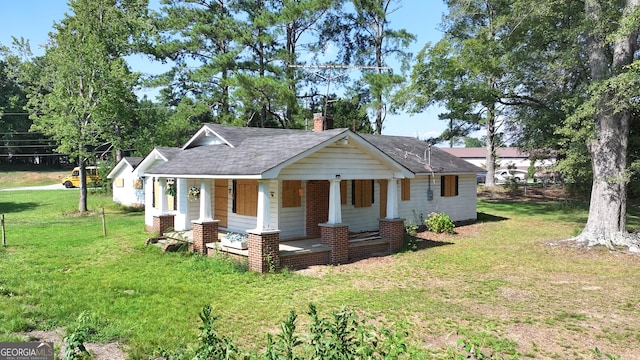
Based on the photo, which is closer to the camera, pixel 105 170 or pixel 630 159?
pixel 630 159

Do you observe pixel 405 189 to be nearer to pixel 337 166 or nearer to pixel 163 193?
pixel 337 166

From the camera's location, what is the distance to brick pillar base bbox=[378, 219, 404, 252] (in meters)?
13.6

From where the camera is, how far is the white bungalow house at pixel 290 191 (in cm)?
1133

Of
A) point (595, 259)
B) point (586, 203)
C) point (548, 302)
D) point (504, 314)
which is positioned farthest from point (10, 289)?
point (586, 203)

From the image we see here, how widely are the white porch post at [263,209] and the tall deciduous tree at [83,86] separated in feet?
53.7

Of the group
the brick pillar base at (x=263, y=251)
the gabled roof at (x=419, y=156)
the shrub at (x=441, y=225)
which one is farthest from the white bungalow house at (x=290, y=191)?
the shrub at (x=441, y=225)

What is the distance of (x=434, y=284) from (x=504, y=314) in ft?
7.24

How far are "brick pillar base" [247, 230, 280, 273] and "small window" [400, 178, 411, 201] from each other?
8.22m

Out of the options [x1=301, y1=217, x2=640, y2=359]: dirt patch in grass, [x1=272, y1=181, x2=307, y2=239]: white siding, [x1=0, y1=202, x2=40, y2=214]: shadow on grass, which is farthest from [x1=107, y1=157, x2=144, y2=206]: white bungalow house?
[x1=301, y1=217, x2=640, y2=359]: dirt patch in grass

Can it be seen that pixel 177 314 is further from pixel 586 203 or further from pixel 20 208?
pixel 586 203

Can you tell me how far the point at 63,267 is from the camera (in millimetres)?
11156

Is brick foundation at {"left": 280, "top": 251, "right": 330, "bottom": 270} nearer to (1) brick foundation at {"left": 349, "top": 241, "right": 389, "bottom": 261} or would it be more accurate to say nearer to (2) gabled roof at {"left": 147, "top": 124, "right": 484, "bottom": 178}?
(1) brick foundation at {"left": 349, "top": 241, "right": 389, "bottom": 261}

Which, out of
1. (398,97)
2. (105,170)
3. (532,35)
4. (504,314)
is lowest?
(504,314)

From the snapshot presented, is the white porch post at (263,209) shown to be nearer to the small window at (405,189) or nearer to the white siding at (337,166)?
the white siding at (337,166)
